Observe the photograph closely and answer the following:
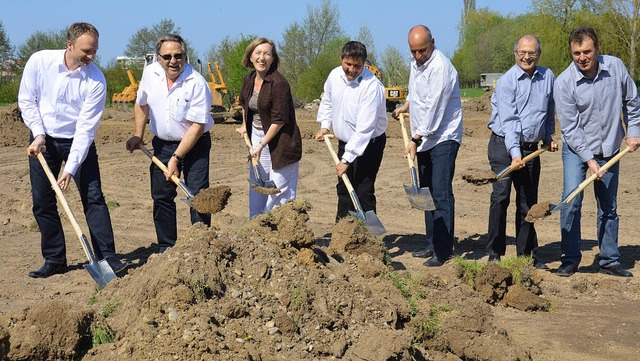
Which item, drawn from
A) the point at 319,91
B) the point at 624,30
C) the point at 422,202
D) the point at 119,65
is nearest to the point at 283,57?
the point at 319,91

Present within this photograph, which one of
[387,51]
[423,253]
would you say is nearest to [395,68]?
[387,51]

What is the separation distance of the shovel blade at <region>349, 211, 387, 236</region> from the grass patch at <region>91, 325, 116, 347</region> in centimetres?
283

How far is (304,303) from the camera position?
191 inches

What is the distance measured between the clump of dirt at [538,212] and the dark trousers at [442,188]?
0.76 metres

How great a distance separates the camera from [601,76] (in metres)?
6.86

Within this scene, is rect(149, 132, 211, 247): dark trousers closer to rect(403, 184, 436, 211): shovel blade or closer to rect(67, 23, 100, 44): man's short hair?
rect(67, 23, 100, 44): man's short hair

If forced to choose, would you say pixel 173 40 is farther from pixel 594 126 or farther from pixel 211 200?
pixel 594 126

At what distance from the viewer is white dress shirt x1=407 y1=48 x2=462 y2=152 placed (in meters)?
7.09

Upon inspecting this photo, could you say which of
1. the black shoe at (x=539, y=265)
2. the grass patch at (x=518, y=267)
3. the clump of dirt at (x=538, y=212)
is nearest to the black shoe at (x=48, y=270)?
the grass patch at (x=518, y=267)

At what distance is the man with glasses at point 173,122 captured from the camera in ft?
22.7

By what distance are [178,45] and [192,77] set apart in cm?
29

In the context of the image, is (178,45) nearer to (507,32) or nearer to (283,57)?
(283,57)

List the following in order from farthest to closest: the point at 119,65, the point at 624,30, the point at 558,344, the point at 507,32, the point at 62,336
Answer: the point at 507,32 < the point at 119,65 < the point at 624,30 < the point at 558,344 < the point at 62,336

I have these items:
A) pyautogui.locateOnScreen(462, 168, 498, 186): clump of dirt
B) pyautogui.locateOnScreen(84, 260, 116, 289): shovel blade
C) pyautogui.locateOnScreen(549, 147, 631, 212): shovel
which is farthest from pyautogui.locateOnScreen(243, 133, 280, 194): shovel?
pyautogui.locateOnScreen(549, 147, 631, 212): shovel
